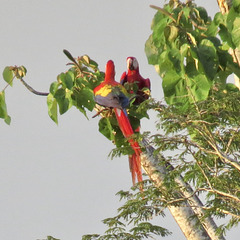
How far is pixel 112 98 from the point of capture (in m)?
6.37

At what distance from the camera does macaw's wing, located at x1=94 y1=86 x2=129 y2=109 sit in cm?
635

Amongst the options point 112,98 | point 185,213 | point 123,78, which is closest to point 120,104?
point 112,98

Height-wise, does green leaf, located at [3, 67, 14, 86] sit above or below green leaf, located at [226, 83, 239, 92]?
above

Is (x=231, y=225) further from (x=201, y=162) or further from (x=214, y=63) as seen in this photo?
(x=214, y=63)

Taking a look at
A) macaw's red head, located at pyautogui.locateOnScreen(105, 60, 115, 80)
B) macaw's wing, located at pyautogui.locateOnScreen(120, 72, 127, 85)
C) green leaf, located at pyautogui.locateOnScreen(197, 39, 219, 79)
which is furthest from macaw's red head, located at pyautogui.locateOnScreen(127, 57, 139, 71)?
green leaf, located at pyautogui.locateOnScreen(197, 39, 219, 79)

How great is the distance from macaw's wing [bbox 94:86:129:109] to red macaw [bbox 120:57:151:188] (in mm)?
320

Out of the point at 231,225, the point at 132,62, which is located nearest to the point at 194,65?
the point at 231,225

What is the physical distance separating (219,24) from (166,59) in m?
0.59

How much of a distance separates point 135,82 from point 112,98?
781 millimetres

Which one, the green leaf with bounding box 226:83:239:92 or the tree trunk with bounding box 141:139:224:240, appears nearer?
the green leaf with bounding box 226:83:239:92

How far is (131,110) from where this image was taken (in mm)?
6617

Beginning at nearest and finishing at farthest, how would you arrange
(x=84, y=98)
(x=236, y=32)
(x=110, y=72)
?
(x=236, y=32) < (x=84, y=98) < (x=110, y=72)

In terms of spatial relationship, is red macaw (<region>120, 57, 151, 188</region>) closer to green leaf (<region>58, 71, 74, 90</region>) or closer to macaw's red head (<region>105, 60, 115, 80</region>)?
macaw's red head (<region>105, 60, 115, 80</region>)

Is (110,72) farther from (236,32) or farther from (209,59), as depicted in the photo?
(236,32)
